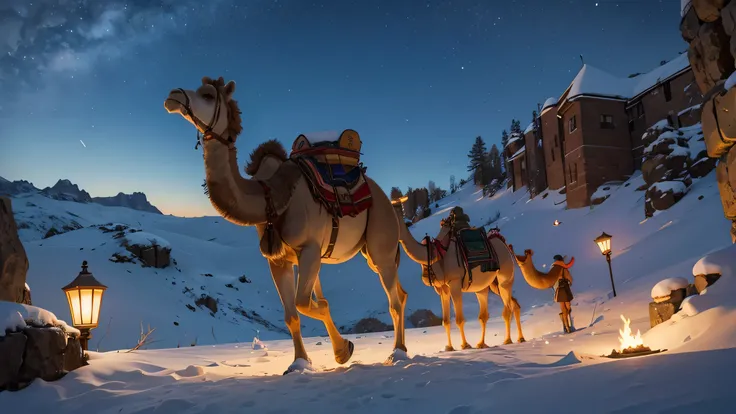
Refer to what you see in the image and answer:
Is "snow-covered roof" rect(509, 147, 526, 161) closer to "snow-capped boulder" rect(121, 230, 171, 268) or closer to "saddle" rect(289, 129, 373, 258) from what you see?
"snow-capped boulder" rect(121, 230, 171, 268)

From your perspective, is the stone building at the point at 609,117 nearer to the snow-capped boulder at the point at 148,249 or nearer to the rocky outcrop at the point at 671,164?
the rocky outcrop at the point at 671,164

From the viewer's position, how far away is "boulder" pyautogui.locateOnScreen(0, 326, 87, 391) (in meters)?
3.92

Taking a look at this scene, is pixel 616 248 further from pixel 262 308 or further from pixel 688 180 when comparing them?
pixel 262 308

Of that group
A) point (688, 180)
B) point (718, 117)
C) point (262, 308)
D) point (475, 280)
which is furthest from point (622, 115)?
point (718, 117)

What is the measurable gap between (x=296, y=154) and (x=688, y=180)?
2229cm

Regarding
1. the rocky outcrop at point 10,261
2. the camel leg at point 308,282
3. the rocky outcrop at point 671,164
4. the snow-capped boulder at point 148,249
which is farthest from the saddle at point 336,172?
the rocky outcrop at point 671,164

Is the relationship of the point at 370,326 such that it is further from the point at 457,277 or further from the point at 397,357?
the point at 397,357

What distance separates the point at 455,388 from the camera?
348cm

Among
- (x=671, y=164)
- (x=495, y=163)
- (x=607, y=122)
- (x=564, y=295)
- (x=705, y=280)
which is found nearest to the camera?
(x=705, y=280)

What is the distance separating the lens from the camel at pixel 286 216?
186 inches

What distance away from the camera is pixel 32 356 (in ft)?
13.7

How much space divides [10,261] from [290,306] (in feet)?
8.52

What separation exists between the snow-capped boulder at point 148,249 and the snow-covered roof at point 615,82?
2744 centimetres

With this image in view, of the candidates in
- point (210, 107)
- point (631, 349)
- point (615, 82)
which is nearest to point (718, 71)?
point (631, 349)
